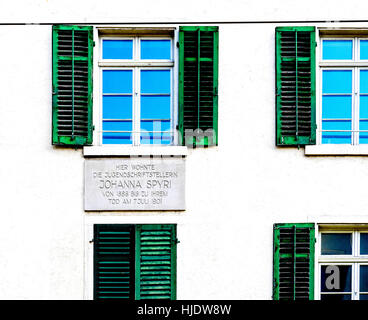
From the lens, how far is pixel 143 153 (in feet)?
32.2

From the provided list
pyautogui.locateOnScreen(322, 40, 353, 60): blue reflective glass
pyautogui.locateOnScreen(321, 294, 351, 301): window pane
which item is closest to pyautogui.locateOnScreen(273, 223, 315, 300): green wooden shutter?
pyautogui.locateOnScreen(321, 294, 351, 301): window pane

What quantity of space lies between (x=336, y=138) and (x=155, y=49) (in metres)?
2.51

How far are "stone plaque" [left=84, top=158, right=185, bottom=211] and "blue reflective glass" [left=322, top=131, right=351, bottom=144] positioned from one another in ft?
Answer: 5.89

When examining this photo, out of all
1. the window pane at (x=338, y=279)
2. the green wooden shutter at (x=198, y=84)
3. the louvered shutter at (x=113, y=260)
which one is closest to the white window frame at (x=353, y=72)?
the green wooden shutter at (x=198, y=84)

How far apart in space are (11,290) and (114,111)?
Answer: 8.27 ft

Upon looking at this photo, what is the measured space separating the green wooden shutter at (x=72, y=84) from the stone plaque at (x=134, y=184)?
0.43m

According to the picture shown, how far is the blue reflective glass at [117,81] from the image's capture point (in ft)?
33.2

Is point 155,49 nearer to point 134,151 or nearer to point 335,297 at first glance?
point 134,151

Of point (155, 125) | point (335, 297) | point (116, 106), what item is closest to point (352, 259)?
point (335, 297)

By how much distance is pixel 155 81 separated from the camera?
1011cm

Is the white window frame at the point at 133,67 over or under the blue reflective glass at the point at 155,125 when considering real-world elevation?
over

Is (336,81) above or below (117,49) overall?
below

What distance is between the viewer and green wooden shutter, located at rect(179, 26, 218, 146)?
32.3 ft

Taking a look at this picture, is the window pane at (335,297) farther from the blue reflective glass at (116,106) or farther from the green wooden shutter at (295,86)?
the blue reflective glass at (116,106)
